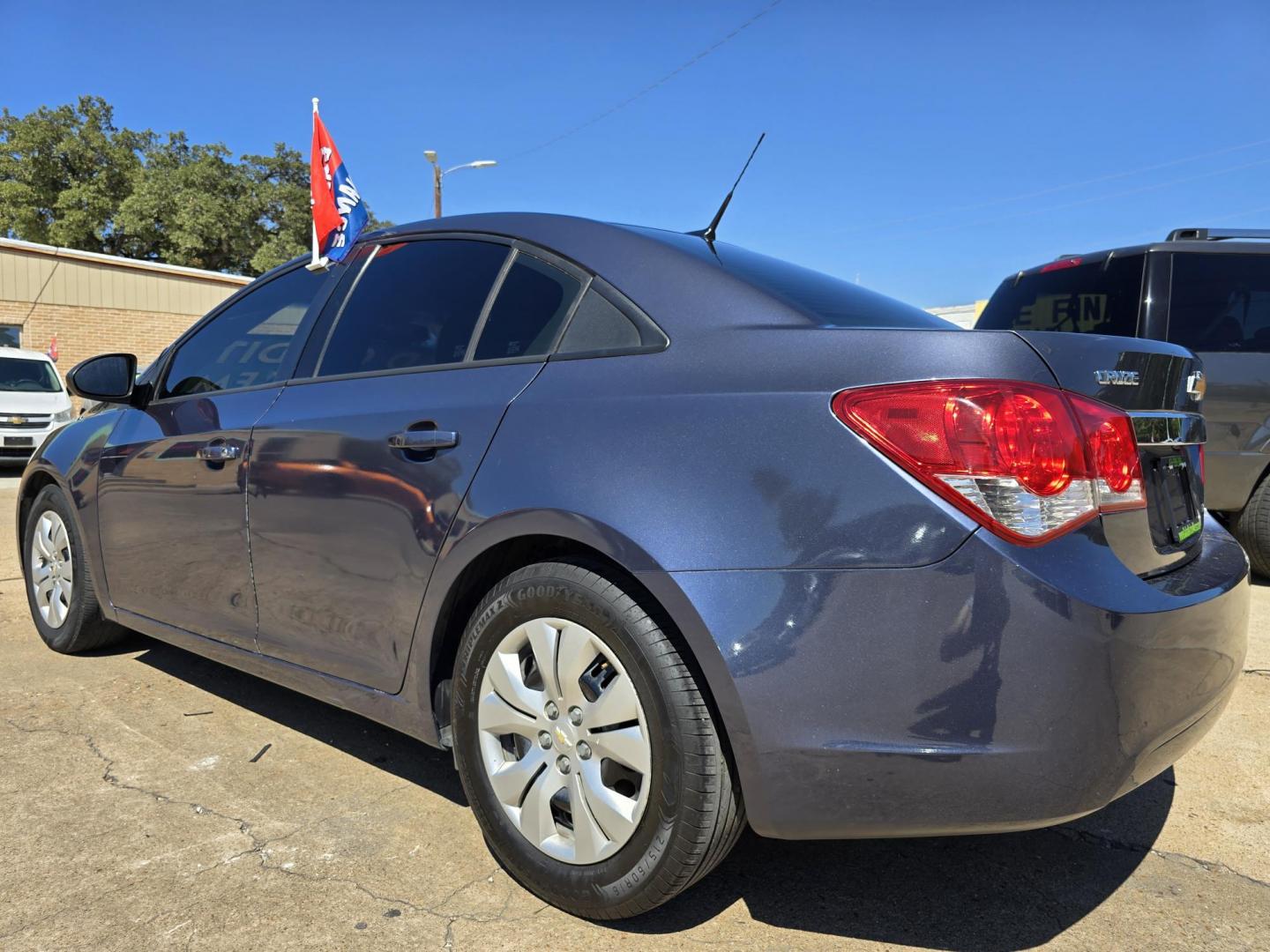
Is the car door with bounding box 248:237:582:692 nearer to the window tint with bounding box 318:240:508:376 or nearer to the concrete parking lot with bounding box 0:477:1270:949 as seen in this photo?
the window tint with bounding box 318:240:508:376

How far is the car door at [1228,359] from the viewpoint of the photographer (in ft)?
17.4

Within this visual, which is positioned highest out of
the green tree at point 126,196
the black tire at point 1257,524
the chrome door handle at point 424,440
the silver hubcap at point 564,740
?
the green tree at point 126,196

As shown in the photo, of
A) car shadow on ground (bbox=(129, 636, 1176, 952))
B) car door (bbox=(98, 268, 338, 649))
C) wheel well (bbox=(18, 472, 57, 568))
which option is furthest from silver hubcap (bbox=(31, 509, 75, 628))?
car shadow on ground (bbox=(129, 636, 1176, 952))

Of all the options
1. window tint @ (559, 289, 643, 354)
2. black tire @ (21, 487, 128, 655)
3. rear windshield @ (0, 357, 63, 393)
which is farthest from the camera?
rear windshield @ (0, 357, 63, 393)

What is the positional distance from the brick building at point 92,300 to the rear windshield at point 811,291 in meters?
22.8

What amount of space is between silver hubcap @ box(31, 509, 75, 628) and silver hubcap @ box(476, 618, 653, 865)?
2.61 metres

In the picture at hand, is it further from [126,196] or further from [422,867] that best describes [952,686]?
[126,196]

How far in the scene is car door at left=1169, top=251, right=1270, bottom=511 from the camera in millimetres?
5309

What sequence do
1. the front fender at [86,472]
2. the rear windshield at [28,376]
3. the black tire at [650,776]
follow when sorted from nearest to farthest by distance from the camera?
the black tire at [650,776]
the front fender at [86,472]
the rear windshield at [28,376]

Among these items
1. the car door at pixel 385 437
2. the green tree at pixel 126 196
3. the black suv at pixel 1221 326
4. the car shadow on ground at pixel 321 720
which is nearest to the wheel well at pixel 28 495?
the car shadow on ground at pixel 321 720

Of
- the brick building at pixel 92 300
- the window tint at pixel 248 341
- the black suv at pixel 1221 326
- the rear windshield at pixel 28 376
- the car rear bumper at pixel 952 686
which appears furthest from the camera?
the brick building at pixel 92 300

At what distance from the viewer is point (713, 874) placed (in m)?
2.30

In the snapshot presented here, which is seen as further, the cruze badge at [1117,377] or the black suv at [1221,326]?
the black suv at [1221,326]

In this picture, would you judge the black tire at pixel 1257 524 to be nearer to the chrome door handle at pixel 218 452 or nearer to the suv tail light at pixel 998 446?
the suv tail light at pixel 998 446
